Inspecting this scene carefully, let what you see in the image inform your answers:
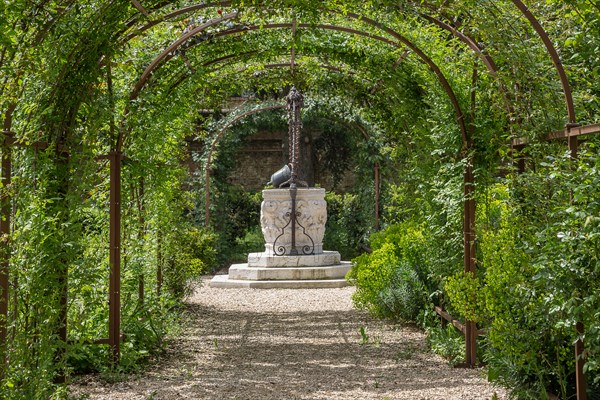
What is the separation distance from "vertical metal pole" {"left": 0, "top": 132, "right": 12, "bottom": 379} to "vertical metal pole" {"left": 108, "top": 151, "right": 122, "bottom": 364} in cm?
194

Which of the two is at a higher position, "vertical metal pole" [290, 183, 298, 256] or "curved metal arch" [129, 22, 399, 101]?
"curved metal arch" [129, 22, 399, 101]

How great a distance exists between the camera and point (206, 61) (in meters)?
7.96

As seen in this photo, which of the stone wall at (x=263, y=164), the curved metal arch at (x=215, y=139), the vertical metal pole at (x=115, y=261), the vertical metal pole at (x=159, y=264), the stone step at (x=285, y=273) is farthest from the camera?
the stone wall at (x=263, y=164)

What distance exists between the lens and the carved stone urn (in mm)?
12898

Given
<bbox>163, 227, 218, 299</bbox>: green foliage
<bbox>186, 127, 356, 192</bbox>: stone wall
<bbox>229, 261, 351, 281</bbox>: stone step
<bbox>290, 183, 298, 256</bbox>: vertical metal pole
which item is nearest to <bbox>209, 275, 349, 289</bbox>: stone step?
<bbox>229, 261, 351, 281</bbox>: stone step

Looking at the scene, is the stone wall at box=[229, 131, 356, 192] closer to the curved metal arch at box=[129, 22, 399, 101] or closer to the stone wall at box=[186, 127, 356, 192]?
the stone wall at box=[186, 127, 356, 192]

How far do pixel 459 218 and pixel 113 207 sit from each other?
2516 millimetres

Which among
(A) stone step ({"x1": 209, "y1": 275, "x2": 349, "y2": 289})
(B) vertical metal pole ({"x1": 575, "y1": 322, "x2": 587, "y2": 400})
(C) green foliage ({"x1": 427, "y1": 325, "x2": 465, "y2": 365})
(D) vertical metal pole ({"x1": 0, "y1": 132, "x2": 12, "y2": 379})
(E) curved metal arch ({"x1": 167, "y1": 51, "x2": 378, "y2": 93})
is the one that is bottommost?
(C) green foliage ({"x1": 427, "y1": 325, "x2": 465, "y2": 365})

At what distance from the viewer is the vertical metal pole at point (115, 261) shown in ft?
19.8

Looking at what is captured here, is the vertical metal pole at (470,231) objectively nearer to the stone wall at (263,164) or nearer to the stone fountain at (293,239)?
the stone fountain at (293,239)

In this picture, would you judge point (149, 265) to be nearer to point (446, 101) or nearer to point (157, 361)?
point (157, 361)

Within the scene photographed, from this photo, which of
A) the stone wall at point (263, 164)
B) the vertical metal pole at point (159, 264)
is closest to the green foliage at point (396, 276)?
the vertical metal pole at point (159, 264)

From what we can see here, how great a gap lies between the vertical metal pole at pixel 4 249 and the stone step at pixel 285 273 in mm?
8457

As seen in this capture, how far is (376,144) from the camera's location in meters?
14.6
